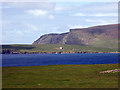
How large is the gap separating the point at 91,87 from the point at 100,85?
251 centimetres

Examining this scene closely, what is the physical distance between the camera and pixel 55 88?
131 feet

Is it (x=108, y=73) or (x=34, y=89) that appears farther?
(x=108, y=73)

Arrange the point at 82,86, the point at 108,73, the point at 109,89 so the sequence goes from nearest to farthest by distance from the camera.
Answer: the point at 109,89
the point at 82,86
the point at 108,73

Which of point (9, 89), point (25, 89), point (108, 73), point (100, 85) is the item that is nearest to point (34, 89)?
point (25, 89)

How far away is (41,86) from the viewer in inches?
1658

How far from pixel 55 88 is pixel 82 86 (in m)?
4.33

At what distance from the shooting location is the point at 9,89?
131 ft

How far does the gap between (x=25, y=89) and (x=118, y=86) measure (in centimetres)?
1390

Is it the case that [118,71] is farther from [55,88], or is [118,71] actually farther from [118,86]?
[55,88]

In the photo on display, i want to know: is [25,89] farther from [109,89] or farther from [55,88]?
[109,89]

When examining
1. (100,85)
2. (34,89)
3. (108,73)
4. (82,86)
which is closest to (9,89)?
(34,89)

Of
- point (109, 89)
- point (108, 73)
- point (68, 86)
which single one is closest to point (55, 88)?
point (68, 86)

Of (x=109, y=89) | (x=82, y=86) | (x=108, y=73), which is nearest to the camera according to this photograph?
(x=109, y=89)

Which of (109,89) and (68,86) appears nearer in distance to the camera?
(109,89)
